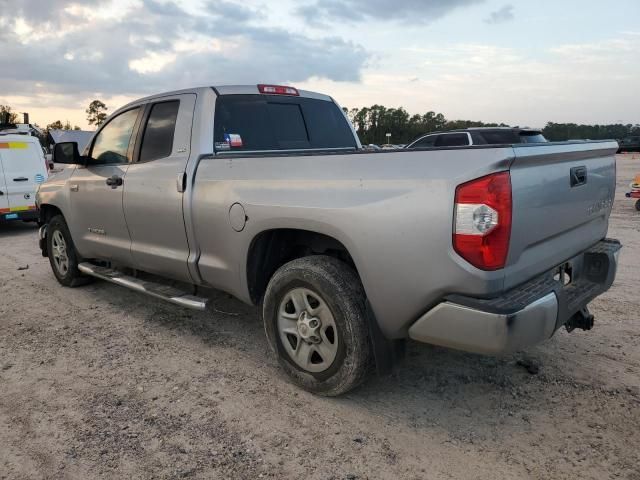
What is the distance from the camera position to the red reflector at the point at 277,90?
439 centimetres

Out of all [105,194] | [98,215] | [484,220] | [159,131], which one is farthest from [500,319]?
[98,215]

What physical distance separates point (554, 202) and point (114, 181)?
3.62 metres

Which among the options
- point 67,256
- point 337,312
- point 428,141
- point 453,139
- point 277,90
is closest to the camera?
point 337,312

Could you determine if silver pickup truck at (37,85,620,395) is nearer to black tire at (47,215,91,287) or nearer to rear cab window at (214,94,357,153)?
rear cab window at (214,94,357,153)


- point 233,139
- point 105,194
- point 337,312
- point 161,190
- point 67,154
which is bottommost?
point 337,312

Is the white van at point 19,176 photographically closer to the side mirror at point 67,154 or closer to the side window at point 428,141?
the side mirror at point 67,154

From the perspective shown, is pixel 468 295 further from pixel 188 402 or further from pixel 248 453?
pixel 188 402

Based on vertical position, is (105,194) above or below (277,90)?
below

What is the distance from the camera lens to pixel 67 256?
18.8ft

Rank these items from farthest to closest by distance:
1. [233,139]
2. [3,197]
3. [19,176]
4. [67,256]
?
[19,176] → [3,197] → [67,256] → [233,139]

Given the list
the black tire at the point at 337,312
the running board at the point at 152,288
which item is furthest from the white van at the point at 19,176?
the black tire at the point at 337,312

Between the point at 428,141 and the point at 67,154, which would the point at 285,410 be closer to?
the point at 67,154

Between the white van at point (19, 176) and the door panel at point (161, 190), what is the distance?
6988mm

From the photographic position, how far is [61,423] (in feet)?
9.91
